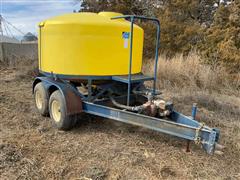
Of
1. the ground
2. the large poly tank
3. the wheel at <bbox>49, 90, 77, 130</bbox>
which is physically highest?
the large poly tank

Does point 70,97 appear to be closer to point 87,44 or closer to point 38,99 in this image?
point 87,44

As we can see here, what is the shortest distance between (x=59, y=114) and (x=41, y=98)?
709 mm

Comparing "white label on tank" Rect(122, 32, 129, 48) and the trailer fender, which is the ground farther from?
"white label on tank" Rect(122, 32, 129, 48)

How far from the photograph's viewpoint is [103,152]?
3.43 m

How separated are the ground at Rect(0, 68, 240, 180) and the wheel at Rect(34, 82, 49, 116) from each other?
0.15 metres

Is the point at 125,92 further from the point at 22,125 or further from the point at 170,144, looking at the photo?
the point at 22,125

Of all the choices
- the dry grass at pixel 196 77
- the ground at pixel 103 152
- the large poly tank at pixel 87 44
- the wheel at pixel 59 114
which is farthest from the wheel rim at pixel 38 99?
the dry grass at pixel 196 77

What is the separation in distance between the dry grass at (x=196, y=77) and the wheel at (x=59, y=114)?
3729 mm

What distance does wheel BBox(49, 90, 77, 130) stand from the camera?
4.06 m

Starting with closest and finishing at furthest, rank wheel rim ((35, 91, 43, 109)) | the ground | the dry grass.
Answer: the ground → wheel rim ((35, 91, 43, 109)) → the dry grass

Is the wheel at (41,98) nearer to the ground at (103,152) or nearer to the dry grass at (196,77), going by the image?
the ground at (103,152)

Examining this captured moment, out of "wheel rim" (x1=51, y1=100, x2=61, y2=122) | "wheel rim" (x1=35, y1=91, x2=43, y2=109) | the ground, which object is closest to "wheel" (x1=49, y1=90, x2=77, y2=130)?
"wheel rim" (x1=51, y1=100, x2=61, y2=122)

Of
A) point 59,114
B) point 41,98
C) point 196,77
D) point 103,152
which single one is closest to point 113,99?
point 59,114

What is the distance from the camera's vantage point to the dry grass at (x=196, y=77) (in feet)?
23.9
